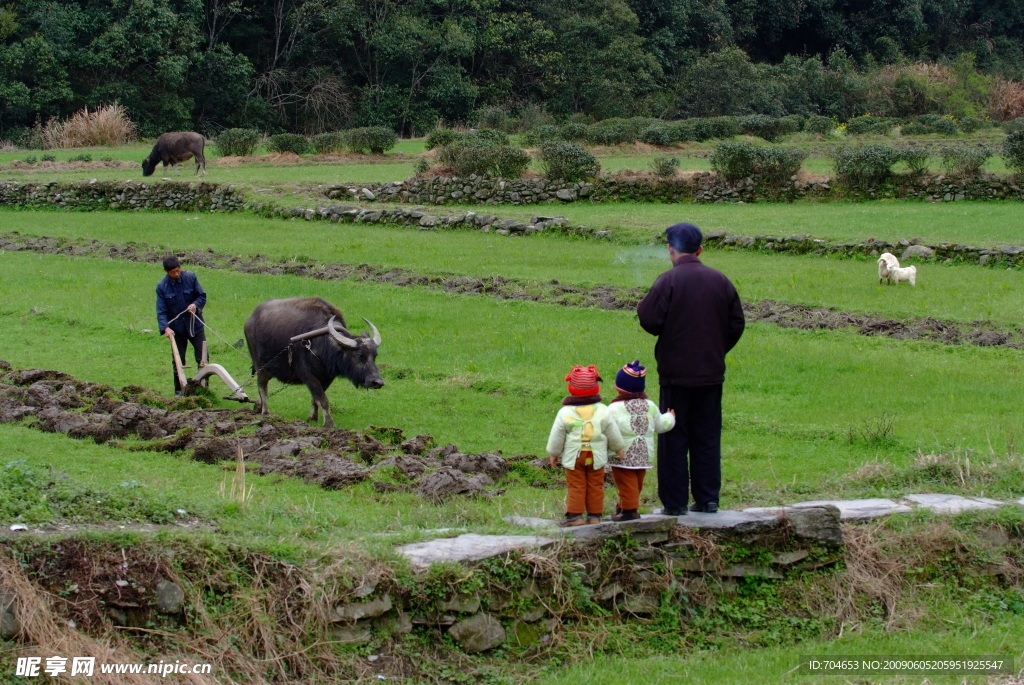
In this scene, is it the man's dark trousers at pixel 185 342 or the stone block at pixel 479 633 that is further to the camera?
the man's dark trousers at pixel 185 342

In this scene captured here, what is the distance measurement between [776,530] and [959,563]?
5.26 ft

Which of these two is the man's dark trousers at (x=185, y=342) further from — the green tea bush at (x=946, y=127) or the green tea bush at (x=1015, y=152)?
the green tea bush at (x=946, y=127)

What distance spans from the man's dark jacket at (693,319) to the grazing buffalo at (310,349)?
5.76 metres

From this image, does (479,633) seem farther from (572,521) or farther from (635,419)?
(635,419)

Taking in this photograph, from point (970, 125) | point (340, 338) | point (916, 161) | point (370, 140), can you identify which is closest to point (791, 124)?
point (970, 125)

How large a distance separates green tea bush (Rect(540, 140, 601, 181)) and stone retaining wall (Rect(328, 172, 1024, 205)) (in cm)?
28

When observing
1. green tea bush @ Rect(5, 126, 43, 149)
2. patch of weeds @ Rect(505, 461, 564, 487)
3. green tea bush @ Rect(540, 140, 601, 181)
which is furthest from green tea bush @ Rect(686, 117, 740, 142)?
patch of weeds @ Rect(505, 461, 564, 487)

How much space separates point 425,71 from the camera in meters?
58.6

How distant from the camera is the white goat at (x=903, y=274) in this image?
21.0 meters

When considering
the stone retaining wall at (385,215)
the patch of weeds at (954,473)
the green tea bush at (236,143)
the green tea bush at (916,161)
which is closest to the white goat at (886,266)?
the stone retaining wall at (385,215)

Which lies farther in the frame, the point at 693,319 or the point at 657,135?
the point at 657,135

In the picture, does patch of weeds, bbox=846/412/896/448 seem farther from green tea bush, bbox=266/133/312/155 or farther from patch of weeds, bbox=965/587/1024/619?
green tea bush, bbox=266/133/312/155

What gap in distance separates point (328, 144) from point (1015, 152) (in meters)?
23.7

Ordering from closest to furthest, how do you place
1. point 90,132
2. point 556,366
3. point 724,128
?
1. point 556,366
2. point 90,132
3. point 724,128
